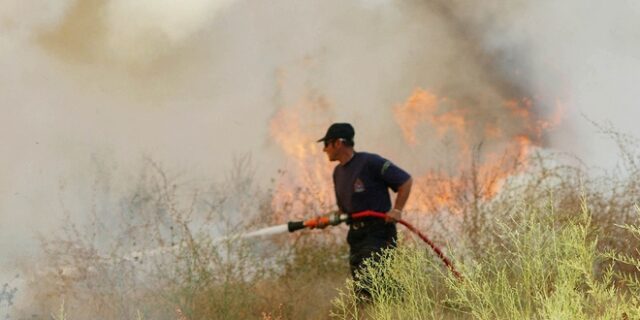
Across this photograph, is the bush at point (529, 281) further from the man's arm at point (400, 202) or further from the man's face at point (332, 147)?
the man's face at point (332, 147)

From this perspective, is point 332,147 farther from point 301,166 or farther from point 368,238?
point 301,166

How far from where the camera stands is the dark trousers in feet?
19.7

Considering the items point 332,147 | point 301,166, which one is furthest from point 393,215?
point 301,166

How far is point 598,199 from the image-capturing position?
7414 millimetres

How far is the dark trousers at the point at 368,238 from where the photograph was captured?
Answer: 599 centimetres

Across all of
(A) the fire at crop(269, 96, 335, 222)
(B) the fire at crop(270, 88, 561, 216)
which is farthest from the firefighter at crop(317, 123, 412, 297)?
(A) the fire at crop(269, 96, 335, 222)

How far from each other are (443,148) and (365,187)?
380 centimetres

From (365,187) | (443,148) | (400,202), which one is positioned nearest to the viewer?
(400,202)

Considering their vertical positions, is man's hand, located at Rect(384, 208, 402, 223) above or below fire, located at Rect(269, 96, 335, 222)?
below

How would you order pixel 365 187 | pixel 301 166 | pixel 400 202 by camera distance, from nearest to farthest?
pixel 400 202 < pixel 365 187 < pixel 301 166

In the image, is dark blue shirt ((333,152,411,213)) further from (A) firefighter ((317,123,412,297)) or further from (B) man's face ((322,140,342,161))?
(B) man's face ((322,140,342,161))

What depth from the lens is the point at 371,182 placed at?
238 inches

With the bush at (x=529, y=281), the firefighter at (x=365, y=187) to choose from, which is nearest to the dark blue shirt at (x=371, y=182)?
the firefighter at (x=365, y=187)

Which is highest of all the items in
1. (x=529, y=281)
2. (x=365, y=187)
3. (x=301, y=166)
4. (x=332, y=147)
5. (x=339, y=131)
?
(x=301, y=166)
